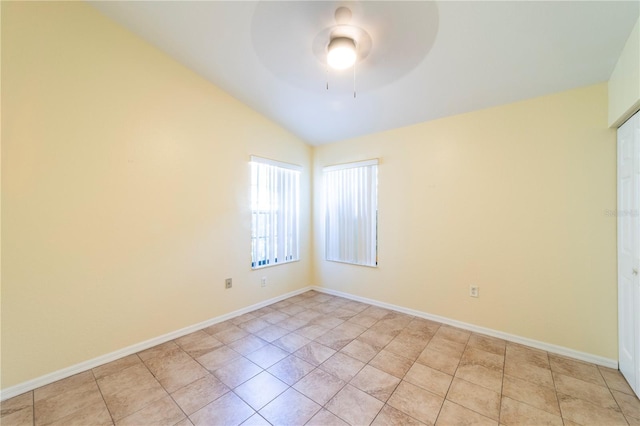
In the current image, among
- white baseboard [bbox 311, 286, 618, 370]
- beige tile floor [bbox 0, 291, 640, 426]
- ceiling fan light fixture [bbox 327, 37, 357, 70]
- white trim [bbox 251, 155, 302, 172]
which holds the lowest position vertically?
beige tile floor [bbox 0, 291, 640, 426]

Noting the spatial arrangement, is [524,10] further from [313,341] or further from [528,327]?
[313,341]

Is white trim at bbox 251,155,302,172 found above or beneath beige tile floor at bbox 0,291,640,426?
above

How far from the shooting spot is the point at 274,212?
3619 millimetres

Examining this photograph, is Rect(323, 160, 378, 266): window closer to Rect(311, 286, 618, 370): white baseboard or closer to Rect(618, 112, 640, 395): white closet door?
Rect(311, 286, 618, 370): white baseboard

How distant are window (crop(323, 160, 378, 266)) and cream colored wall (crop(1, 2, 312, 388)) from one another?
1509mm

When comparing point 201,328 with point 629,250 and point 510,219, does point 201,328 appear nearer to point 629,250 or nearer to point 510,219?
point 510,219

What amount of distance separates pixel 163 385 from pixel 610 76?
4319 mm

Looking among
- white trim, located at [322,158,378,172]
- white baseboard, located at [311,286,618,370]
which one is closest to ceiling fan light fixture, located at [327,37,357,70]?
white trim, located at [322,158,378,172]

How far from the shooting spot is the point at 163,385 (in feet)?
6.21

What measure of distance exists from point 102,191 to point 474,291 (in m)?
3.78

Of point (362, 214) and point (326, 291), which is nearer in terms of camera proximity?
point (362, 214)

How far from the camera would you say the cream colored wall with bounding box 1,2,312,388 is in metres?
1.84

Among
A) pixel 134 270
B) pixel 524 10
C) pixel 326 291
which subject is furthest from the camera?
pixel 326 291

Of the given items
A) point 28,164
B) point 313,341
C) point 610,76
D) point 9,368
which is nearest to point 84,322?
point 9,368
